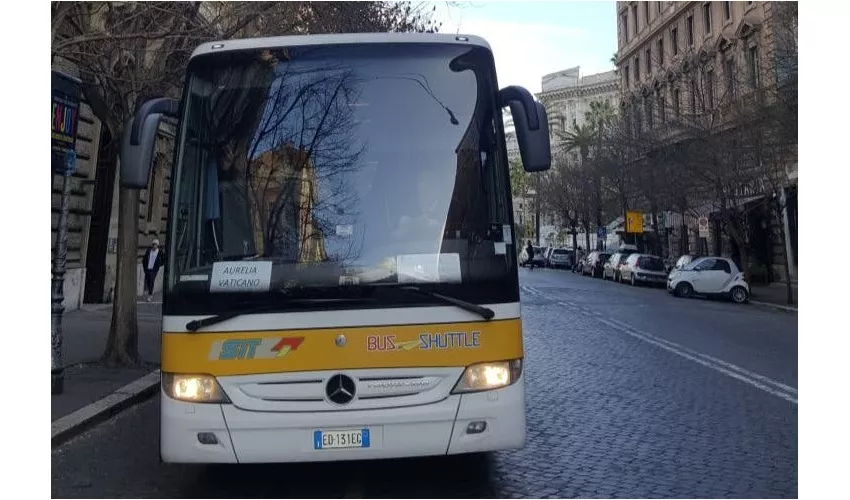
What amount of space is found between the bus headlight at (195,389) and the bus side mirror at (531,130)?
94.2 inches

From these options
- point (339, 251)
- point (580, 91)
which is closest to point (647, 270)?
point (339, 251)

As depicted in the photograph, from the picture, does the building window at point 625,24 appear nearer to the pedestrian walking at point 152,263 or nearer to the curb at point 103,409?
the pedestrian walking at point 152,263

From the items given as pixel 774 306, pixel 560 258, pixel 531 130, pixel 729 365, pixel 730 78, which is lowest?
pixel 729 365

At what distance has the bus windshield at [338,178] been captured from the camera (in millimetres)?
5652

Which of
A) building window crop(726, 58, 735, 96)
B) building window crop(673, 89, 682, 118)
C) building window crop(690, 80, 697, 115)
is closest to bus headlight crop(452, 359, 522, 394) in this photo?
building window crop(726, 58, 735, 96)

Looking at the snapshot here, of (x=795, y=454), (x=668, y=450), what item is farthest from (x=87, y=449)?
(x=795, y=454)

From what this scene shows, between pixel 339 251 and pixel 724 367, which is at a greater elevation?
pixel 339 251

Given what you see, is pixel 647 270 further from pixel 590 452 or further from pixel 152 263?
pixel 590 452

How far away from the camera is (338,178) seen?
578 centimetres

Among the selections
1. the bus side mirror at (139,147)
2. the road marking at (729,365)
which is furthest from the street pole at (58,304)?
the road marking at (729,365)

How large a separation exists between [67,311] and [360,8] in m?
→ 8.58

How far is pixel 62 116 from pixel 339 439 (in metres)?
5.94

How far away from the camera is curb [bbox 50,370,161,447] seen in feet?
26.5

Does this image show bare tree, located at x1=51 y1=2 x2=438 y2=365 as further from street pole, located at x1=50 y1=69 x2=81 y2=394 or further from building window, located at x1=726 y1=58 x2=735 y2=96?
building window, located at x1=726 y1=58 x2=735 y2=96
